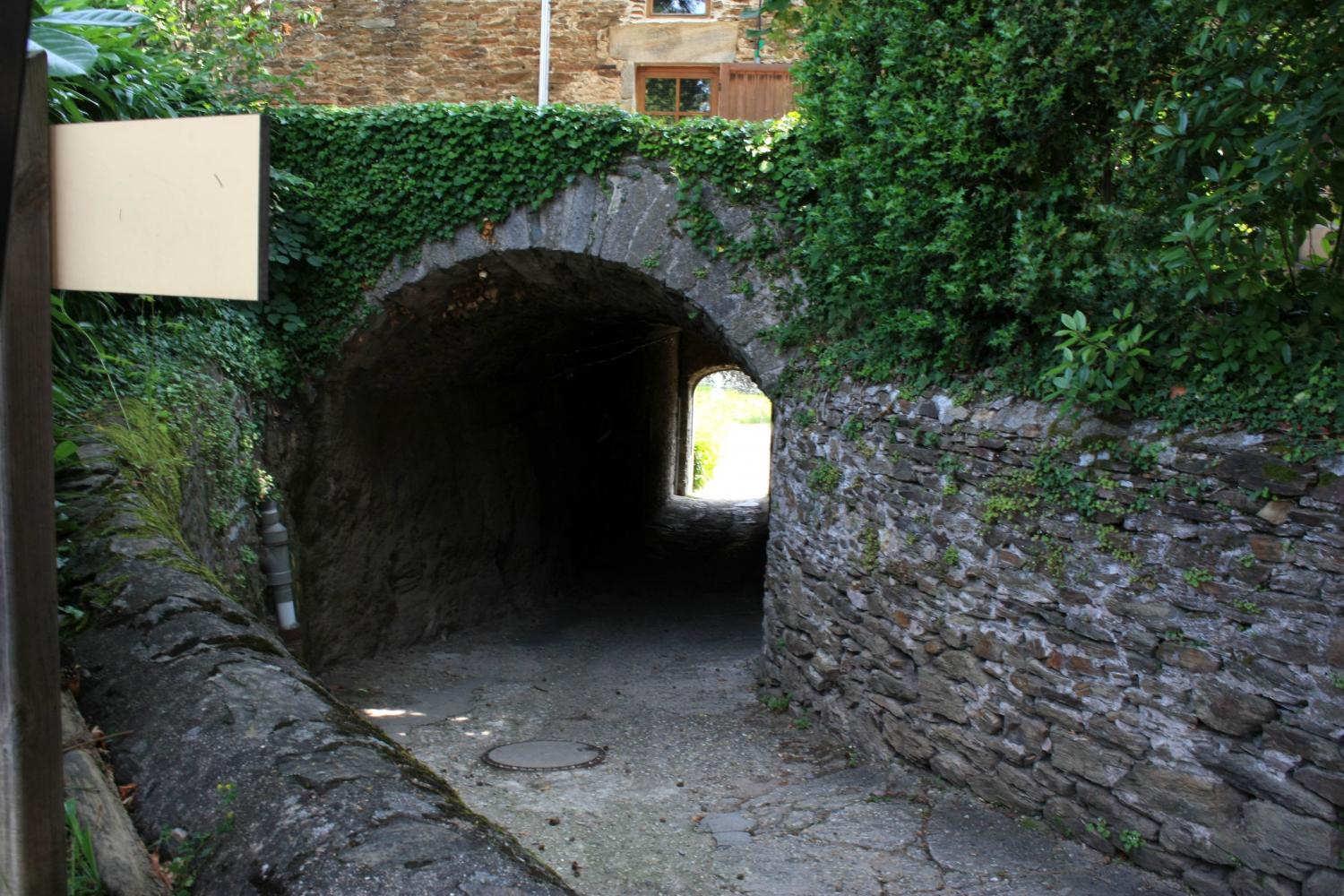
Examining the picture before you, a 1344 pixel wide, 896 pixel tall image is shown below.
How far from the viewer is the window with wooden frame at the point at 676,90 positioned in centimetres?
1022

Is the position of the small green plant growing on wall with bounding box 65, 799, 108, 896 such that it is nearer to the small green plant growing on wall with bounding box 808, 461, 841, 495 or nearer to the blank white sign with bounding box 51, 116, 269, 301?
the blank white sign with bounding box 51, 116, 269, 301

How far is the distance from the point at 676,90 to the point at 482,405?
3737mm

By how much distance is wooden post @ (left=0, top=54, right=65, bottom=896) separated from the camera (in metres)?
1.82

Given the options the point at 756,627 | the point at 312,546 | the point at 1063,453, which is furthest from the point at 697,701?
the point at 1063,453

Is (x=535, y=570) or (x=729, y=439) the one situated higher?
(x=729, y=439)

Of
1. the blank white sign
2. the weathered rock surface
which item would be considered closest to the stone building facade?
the blank white sign

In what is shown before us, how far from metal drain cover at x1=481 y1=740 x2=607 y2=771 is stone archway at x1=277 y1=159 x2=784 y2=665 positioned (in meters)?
2.01

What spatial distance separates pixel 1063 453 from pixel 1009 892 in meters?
1.68

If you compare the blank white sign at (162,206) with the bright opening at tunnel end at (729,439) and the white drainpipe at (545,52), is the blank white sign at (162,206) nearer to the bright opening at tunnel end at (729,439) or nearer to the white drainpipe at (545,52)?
the white drainpipe at (545,52)

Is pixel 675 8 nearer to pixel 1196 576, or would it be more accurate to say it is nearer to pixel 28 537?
pixel 1196 576

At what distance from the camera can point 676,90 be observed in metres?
10.3

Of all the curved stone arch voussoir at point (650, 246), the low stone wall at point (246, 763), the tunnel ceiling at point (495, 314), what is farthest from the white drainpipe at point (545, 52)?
the low stone wall at point (246, 763)

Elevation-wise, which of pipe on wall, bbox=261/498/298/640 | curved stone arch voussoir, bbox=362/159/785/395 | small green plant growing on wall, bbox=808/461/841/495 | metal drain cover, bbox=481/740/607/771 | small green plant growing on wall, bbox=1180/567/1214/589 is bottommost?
metal drain cover, bbox=481/740/607/771

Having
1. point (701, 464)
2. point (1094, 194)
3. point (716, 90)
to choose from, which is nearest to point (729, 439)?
point (701, 464)
